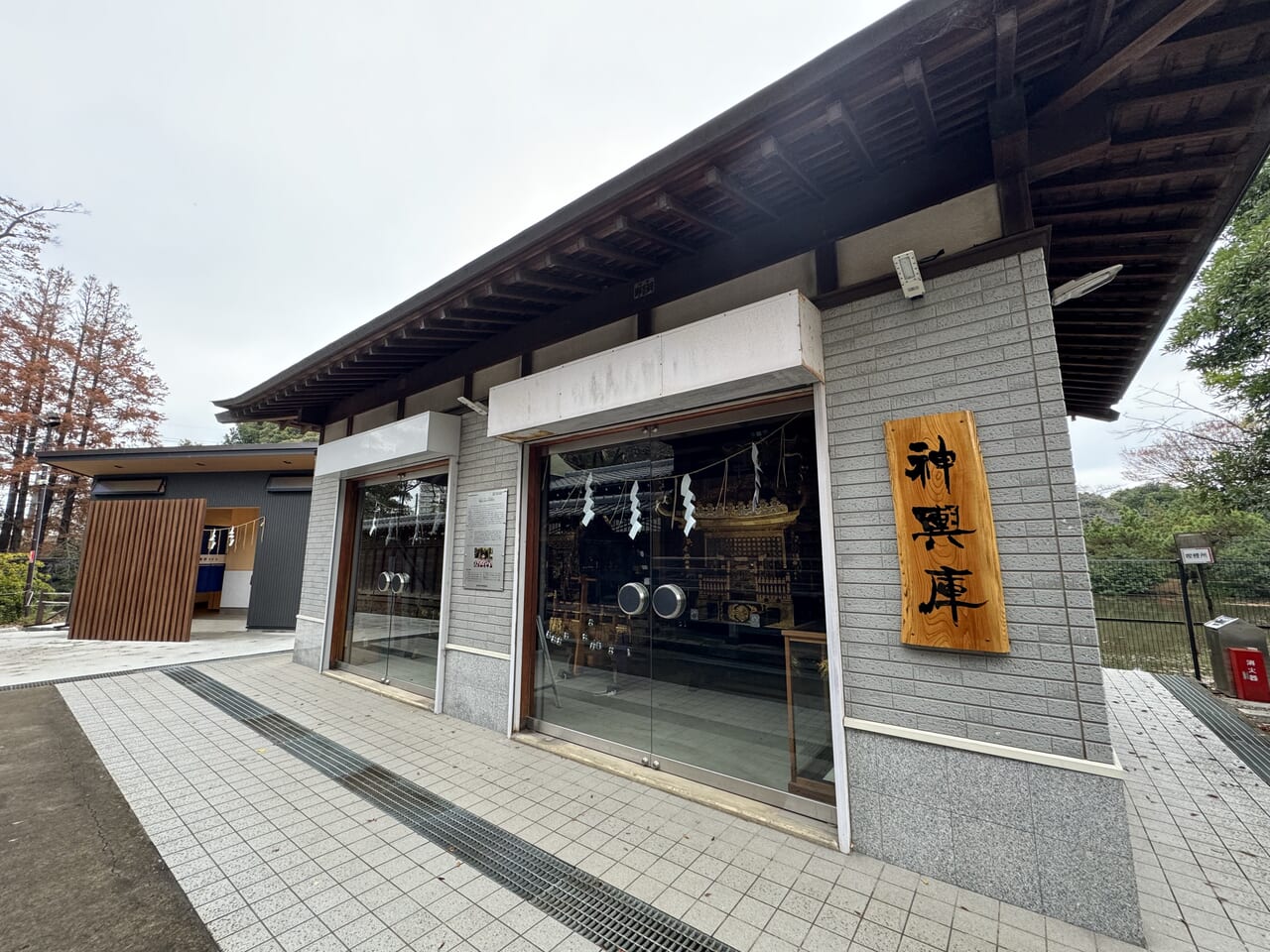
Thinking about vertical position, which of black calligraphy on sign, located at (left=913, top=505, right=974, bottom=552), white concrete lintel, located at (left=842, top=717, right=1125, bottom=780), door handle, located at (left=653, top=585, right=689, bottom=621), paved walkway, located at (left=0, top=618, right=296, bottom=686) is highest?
black calligraphy on sign, located at (left=913, top=505, right=974, bottom=552)

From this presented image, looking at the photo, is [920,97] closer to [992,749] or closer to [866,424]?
[866,424]

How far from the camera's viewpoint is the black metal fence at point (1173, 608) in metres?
6.57

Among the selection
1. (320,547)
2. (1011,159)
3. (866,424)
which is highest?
(1011,159)

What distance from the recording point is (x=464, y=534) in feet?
15.1

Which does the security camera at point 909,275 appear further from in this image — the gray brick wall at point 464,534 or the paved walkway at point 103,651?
the paved walkway at point 103,651

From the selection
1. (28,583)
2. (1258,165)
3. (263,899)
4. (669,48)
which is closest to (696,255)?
(1258,165)

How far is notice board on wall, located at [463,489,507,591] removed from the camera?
431cm

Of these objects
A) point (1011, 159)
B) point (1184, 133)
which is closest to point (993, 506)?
point (1011, 159)

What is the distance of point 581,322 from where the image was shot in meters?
4.01

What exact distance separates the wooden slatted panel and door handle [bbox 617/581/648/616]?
30.4 feet

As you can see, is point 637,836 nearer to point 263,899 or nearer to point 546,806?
point 546,806

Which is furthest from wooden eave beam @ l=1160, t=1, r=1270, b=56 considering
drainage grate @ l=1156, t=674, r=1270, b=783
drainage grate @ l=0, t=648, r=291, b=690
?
drainage grate @ l=0, t=648, r=291, b=690

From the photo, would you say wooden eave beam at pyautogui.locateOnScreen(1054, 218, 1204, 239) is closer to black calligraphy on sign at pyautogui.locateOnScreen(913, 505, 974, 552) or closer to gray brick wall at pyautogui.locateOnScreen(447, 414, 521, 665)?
black calligraphy on sign at pyautogui.locateOnScreen(913, 505, 974, 552)

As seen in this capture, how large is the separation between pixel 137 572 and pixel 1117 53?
13469mm
